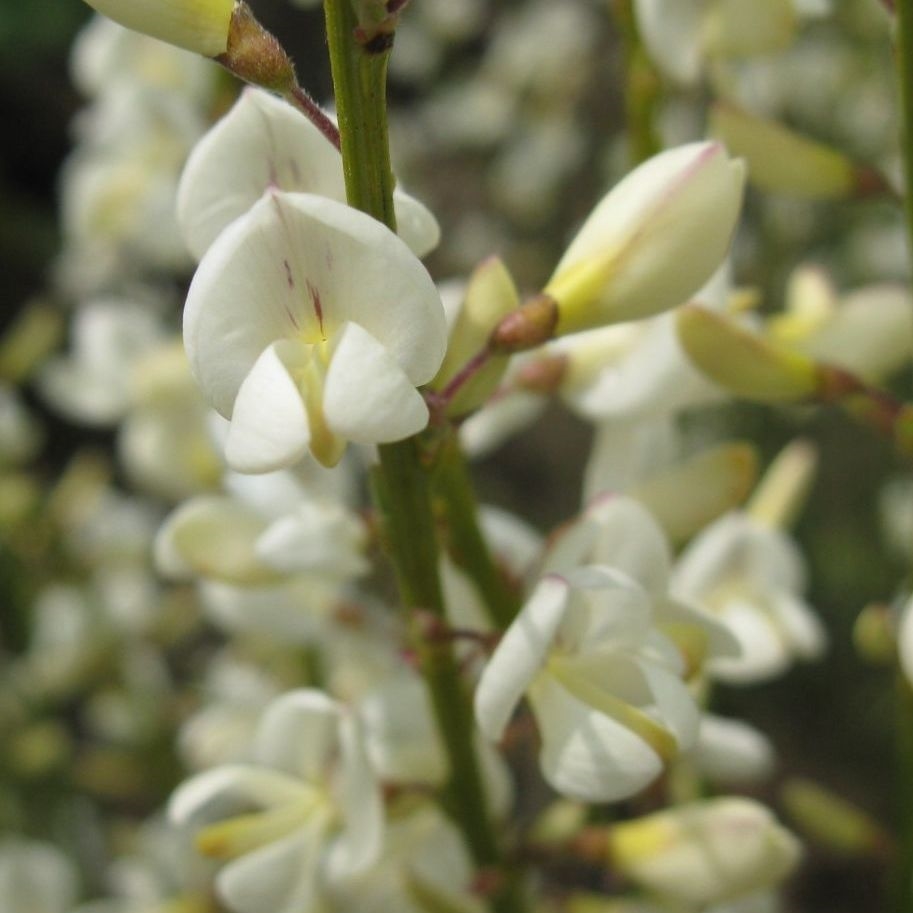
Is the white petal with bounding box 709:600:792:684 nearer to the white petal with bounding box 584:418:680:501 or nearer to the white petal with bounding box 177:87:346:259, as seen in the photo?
the white petal with bounding box 584:418:680:501

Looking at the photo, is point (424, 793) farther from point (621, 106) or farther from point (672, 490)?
point (621, 106)

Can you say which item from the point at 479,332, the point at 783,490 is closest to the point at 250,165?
the point at 479,332

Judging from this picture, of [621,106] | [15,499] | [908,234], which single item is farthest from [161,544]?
[621,106]

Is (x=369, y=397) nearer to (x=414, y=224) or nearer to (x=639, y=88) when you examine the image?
→ (x=414, y=224)

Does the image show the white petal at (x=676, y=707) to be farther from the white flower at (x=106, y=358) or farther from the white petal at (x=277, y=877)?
the white flower at (x=106, y=358)

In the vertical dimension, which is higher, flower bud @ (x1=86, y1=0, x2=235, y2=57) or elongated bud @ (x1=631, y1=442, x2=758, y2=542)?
flower bud @ (x1=86, y1=0, x2=235, y2=57)

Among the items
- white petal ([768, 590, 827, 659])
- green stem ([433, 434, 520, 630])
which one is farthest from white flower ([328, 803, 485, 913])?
white petal ([768, 590, 827, 659])

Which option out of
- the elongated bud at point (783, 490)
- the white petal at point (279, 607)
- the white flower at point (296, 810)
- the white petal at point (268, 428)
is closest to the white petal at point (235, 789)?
the white flower at point (296, 810)
